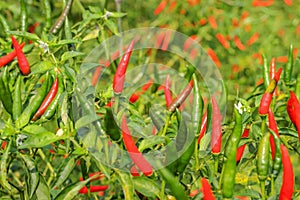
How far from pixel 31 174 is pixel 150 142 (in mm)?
206

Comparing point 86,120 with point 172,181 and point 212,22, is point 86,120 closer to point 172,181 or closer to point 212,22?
point 172,181

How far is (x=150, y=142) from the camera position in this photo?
1144 millimetres

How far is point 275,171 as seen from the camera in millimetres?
1120

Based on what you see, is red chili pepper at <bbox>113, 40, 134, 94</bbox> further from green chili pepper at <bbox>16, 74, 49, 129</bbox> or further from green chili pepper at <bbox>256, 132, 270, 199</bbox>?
green chili pepper at <bbox>256, 132, 270, 199</bbox>

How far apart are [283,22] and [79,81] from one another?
215cm

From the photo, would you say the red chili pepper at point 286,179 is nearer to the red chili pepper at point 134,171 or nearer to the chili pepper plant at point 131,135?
the chili pepper plant at point 131,135

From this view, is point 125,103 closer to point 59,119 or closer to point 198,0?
point 59,119

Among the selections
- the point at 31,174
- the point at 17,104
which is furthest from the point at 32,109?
the point at 31,174

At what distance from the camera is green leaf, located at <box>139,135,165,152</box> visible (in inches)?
44.7

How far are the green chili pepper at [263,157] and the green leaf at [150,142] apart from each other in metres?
0.16

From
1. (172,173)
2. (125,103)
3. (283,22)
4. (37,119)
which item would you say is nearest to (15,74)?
(37,119)

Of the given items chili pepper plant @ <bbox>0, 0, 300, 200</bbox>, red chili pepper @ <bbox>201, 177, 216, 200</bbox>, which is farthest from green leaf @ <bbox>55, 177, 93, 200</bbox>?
red chili pepper @ <bbox>201, 177, 216, 200</bbox>

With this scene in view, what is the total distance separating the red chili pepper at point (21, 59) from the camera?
1.38m

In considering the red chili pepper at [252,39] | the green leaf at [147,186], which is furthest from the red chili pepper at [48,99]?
the red chili pepper at [252,39]
